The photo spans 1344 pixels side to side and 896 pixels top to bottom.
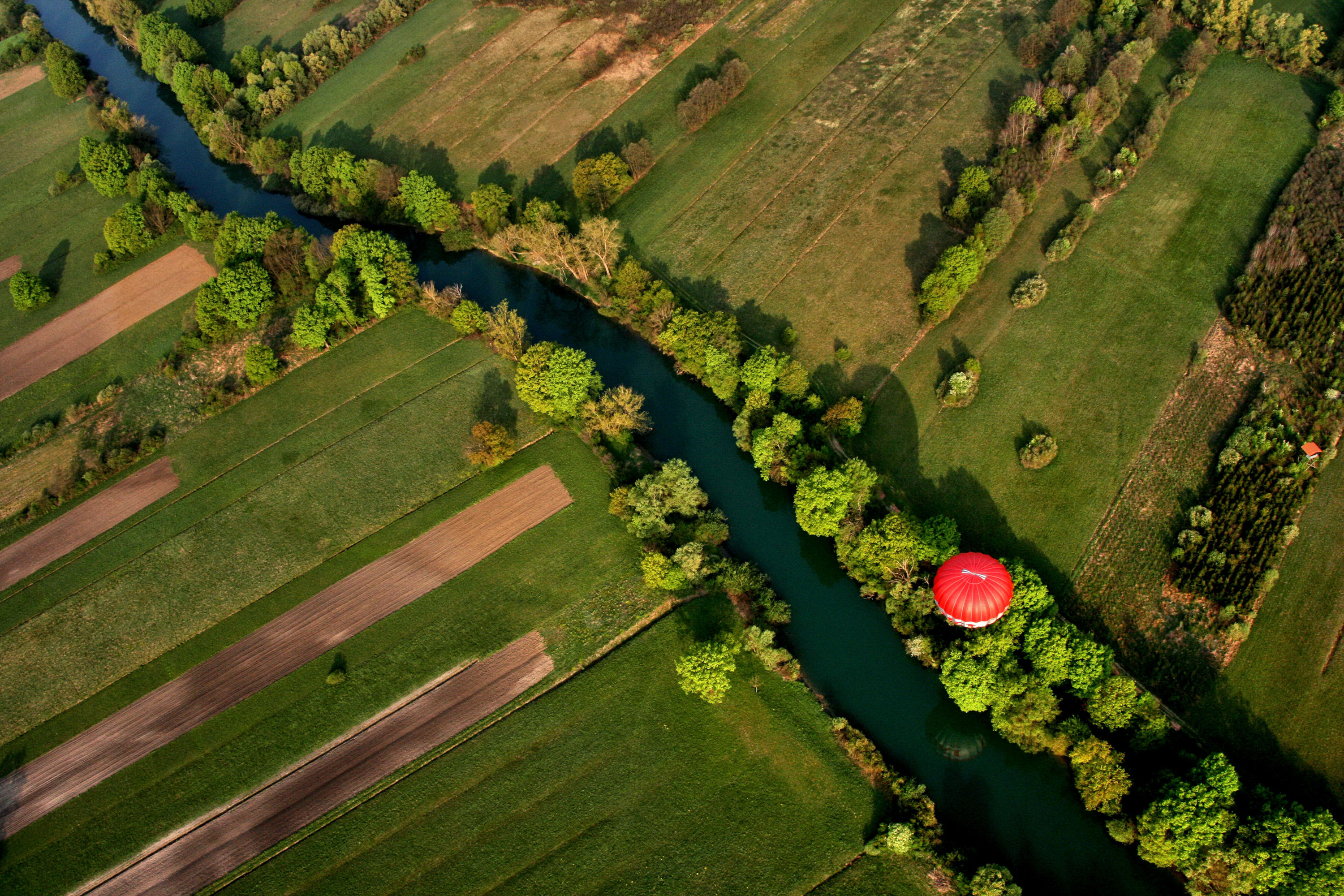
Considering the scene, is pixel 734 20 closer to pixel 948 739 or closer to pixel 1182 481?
pixel 1182 481

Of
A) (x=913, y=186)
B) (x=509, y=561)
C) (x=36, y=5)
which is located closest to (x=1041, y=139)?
(x=913, y=186)

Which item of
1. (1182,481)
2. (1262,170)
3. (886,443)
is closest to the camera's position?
(1182,481)

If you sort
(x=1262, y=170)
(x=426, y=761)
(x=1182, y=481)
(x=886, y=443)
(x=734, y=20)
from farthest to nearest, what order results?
(x=734, y=20), (x=1262, y=170), (x=886, y=443), (x=1182, y=481), (x=426, y=761)

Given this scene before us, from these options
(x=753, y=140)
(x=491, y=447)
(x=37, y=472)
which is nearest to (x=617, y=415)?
(x=491, y=447)

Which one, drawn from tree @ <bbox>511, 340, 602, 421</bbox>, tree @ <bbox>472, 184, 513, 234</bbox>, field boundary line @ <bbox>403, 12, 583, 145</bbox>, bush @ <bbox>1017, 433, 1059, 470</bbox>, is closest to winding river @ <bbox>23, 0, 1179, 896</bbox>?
tree @ <bbox>472, 184, 513, 234</bbox>

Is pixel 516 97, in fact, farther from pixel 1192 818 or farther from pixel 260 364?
pixel 1192 818

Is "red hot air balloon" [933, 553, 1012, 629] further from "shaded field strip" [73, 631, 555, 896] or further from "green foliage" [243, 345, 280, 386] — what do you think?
"green foliage" [243, 345, 280, 386]

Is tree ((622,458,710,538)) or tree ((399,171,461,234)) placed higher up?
tree ((399,171,461,234))

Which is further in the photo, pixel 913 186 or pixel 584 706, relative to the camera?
pixel 913 186

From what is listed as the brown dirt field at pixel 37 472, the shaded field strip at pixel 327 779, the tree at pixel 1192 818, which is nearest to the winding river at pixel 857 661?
the tree at pixel 1192 818
